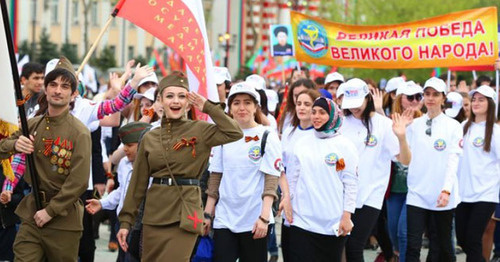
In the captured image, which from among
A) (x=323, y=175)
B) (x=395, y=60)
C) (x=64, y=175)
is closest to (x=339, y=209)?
(x=323, y=175)

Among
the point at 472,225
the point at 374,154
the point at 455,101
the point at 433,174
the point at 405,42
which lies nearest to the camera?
the point at 374,154

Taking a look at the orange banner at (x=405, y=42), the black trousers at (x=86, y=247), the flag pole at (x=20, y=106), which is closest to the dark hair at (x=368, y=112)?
the black trousers at (x=86, y=247)

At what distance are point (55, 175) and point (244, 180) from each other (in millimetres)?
1539

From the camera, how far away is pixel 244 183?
915 centimetres

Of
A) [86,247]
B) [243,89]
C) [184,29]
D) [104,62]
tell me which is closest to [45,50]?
[104,62]

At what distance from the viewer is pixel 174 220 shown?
8.03 metres

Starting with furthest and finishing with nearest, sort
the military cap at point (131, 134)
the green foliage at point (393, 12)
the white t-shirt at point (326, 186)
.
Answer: the green foliage at point (393, 12)
the military cap at point (131, 134)
the white t-shirt at point (326, 186)

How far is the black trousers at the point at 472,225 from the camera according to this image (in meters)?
11.1

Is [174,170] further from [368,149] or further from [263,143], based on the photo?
[368,149]

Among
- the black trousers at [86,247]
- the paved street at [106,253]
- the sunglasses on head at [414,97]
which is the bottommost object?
the paved street at [106,253]

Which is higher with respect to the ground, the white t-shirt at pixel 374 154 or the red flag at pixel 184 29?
the red flag at pixel 184 29

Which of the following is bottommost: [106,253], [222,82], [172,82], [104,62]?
[106,253]

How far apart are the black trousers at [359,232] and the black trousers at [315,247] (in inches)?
33.6

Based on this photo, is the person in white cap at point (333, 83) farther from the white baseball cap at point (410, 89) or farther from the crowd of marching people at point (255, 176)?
the crowd of marching people at point (255, 176)
